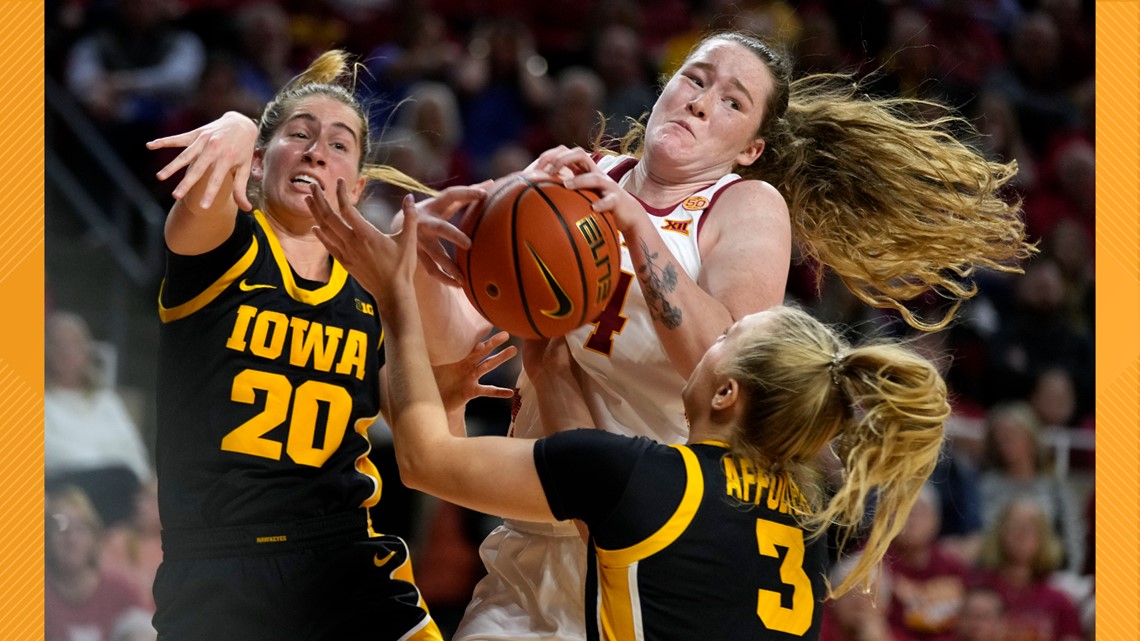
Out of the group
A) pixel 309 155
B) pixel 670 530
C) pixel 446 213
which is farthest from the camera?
pixel 309 155

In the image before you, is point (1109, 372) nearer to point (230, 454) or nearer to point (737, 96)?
point (737, 96)

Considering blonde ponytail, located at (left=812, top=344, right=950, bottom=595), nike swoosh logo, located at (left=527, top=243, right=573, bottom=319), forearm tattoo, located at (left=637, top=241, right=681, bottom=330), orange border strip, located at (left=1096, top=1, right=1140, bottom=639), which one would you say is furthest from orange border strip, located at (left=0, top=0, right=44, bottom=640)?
orange border strip, located at (left=1096, top=1, right=1140, bottom=639)

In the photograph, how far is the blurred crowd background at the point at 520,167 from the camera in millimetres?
5258

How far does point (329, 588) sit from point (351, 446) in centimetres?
37

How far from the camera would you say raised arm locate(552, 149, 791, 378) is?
2713 mm

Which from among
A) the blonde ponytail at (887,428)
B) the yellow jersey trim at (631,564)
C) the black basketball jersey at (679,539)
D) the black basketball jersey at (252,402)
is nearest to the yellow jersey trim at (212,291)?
the black basketball jersey at (252,402)

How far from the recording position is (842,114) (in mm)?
3648

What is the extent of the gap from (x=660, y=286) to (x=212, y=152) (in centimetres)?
99

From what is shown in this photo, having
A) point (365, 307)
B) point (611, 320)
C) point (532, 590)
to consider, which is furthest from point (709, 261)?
point (365, 307)

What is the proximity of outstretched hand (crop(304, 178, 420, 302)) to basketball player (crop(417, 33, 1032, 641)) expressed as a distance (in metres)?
0.18

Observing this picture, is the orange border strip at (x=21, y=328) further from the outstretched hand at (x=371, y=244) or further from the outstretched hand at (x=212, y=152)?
the outstretched hand at (x=371, y=244)

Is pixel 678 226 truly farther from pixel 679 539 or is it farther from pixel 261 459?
pixel 261 459

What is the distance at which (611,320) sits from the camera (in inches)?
118

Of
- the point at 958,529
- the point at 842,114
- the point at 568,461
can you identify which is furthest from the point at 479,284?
the point at 958,529
